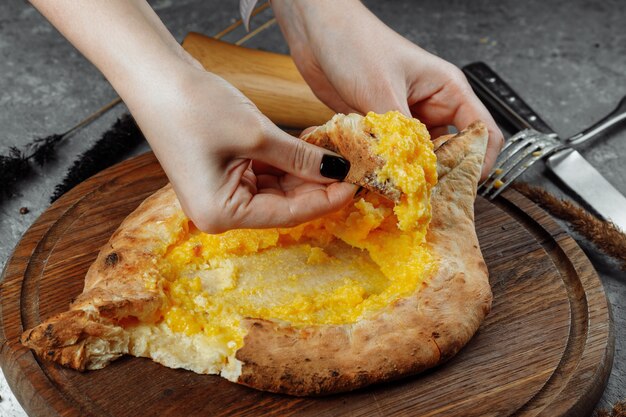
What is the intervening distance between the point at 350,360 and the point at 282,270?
56 cm

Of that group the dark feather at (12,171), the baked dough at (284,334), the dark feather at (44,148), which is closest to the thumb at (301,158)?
the baked dough at (284,334)

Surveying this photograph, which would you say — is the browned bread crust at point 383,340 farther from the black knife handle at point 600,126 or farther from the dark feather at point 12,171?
the dark feather at point 12,171

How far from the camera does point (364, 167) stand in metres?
3.06

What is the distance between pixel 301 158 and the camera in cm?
301

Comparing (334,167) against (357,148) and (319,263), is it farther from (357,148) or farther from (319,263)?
(319,263)

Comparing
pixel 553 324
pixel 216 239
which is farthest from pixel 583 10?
pixel 216 239

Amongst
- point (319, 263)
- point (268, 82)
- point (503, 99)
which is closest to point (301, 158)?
point (319, 263)

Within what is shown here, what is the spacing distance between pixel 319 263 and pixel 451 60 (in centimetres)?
312

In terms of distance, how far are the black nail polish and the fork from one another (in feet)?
3.95

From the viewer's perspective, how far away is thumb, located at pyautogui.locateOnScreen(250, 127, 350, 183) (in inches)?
115

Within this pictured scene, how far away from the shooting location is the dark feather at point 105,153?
437 centimetres

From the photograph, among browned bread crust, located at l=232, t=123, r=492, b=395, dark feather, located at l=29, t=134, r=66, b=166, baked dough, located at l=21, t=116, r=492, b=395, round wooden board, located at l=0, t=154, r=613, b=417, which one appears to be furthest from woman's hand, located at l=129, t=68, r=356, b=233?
dark feather, located at l=29, t=134, r=66, b=166

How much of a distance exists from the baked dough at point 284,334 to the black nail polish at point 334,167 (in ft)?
0.32

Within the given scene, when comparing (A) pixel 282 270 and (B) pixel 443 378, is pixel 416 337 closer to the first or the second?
(B) pixel 443 378
